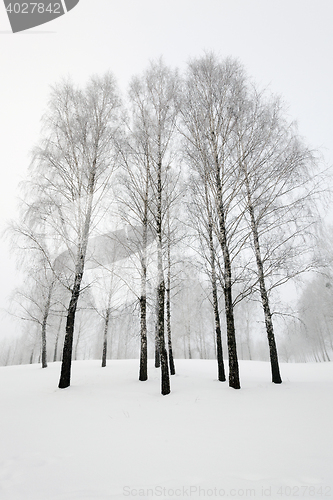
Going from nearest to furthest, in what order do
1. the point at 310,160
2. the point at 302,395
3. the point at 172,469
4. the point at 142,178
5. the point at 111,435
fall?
1. the point at 172,469
2. the point at 111,435
3. the point at 302,395
4. the point at 310,160
5. the point at 142,178

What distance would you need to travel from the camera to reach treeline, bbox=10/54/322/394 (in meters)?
6.81

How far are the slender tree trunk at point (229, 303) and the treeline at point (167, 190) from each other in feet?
0.13

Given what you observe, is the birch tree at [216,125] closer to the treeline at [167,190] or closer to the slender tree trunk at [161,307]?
the treeline at [167,190]

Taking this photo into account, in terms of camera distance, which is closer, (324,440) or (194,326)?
(324,440)

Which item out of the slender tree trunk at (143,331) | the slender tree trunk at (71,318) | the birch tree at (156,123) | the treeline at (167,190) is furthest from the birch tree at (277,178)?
the slender tree trunk at (71,318)

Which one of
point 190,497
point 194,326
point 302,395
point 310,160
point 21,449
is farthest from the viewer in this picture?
point 194,326

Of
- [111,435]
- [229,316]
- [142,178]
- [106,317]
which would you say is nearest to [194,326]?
[106,317]

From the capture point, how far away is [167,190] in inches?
315

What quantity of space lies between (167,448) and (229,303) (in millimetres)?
4269

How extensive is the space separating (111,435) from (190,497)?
188 centimetres

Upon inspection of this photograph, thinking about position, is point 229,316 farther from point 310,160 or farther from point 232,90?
point 232,90

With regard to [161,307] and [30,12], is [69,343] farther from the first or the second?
[30,12]

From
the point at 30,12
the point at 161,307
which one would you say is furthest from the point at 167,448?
the point at 30,12

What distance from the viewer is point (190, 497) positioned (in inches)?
77.1
